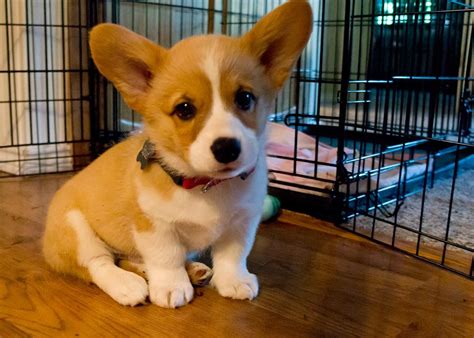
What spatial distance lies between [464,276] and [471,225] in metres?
0.55

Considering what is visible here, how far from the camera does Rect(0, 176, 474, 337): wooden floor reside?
124 centimetres

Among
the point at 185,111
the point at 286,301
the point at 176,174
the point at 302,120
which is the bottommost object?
the point at 286,301

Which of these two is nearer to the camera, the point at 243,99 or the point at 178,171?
the point at 243,99

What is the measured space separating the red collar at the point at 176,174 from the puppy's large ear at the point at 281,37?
0.27m

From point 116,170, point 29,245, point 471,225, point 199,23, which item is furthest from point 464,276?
point 199,23

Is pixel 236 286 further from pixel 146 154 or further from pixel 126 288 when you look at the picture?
pixel 146 154

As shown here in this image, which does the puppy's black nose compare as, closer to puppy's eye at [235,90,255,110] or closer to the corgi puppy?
the corgi puppy

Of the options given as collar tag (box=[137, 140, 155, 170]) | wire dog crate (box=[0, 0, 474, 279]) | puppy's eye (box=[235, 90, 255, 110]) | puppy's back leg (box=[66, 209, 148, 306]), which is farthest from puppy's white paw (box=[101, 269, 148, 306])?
wire dog crate (box=[0, 0, 474, 279])

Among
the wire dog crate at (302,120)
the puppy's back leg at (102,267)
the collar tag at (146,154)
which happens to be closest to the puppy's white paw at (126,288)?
the puppy's back leg at (102,267)

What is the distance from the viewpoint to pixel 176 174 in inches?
50.8

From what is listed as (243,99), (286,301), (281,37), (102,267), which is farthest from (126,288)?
(281,37)

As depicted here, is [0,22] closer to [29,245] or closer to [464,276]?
[29,245]

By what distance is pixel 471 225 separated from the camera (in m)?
2.06

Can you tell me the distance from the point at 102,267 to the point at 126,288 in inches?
4.2
